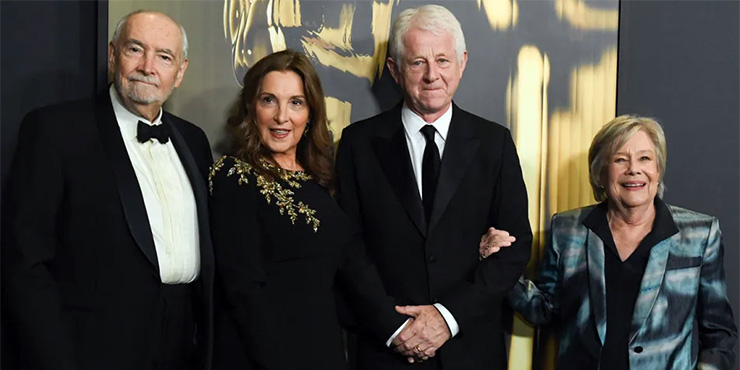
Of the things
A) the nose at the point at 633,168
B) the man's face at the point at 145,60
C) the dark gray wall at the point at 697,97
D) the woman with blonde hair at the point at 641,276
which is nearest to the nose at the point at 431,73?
the woman with blonde hair at the point at 641,276

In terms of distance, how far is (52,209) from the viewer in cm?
219

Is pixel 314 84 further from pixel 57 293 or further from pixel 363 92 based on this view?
pixel 57 293

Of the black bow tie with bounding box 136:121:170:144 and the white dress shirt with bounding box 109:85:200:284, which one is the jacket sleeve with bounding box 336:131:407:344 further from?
the black bow tie with bounding box 136:121:170:144

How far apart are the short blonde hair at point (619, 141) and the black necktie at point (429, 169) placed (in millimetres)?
542

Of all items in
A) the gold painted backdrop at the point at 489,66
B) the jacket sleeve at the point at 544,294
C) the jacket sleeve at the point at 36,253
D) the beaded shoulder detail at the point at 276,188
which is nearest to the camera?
the jacket sleeve at the point at 36,253

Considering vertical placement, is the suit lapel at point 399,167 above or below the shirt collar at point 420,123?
below

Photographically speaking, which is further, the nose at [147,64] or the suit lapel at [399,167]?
the suit lapel at [399,167]

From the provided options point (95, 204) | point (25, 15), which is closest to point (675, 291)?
point (95, 204)

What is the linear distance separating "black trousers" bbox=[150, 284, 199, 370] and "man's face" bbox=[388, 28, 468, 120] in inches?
36.9

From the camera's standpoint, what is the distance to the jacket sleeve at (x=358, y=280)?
2.47 metres

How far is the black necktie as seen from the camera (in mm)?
2584

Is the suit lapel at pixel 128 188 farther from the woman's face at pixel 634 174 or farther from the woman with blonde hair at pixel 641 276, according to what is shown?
the woman's face at pixel 634 174

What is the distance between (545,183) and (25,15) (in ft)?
6.60

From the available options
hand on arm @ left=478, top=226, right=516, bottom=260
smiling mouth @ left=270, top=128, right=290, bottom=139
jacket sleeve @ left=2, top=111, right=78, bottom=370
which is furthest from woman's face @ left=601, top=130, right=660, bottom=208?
jacket sleeve @ left=2, top=111, right=78, bottom=370
